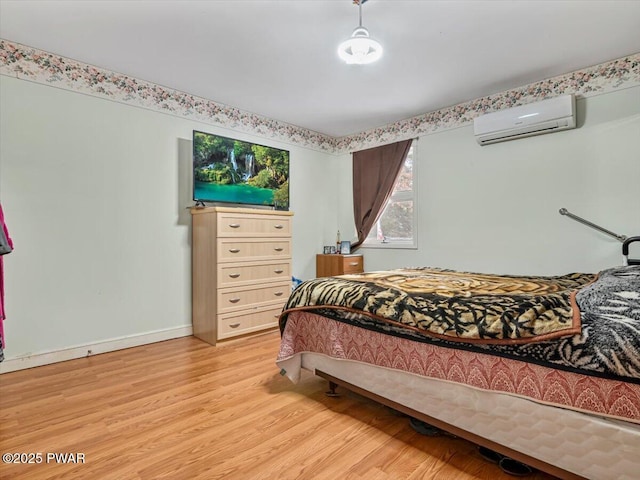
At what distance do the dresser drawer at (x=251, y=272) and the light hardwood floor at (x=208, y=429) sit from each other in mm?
852

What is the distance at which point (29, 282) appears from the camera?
2.56 metres

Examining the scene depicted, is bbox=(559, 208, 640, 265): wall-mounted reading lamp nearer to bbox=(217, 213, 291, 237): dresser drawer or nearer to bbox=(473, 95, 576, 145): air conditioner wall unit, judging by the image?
bbox=(473, 95, 576, 145): air conditioner wall unit

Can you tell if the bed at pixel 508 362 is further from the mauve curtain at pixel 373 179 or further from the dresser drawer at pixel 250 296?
the mauve curtain at pixel 373 179

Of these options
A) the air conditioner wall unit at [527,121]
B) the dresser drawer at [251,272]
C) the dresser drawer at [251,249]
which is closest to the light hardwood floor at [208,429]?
the dresser drawer at [251,272]

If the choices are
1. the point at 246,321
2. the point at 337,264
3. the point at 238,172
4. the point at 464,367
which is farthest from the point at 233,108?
the point at 464,367

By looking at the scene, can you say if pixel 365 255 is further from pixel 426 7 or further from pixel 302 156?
pixel 426 7

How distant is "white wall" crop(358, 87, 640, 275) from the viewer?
9.07ft

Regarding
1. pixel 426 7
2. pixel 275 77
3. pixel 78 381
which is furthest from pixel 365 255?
pixel 78 381

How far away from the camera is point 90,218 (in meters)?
2.83

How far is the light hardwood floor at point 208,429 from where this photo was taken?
1.39 metres

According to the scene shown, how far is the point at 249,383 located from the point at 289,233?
1785mm

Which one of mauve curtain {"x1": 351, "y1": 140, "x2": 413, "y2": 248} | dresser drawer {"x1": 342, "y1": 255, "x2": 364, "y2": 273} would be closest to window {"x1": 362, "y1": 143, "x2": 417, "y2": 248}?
mauve curtain {"x1": 351, "y1": 140, "x2": 413, "y2": 248}

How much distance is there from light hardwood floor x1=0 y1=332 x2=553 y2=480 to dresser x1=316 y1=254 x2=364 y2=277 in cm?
202

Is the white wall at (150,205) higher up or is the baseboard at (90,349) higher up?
the white wall at (150,205)
